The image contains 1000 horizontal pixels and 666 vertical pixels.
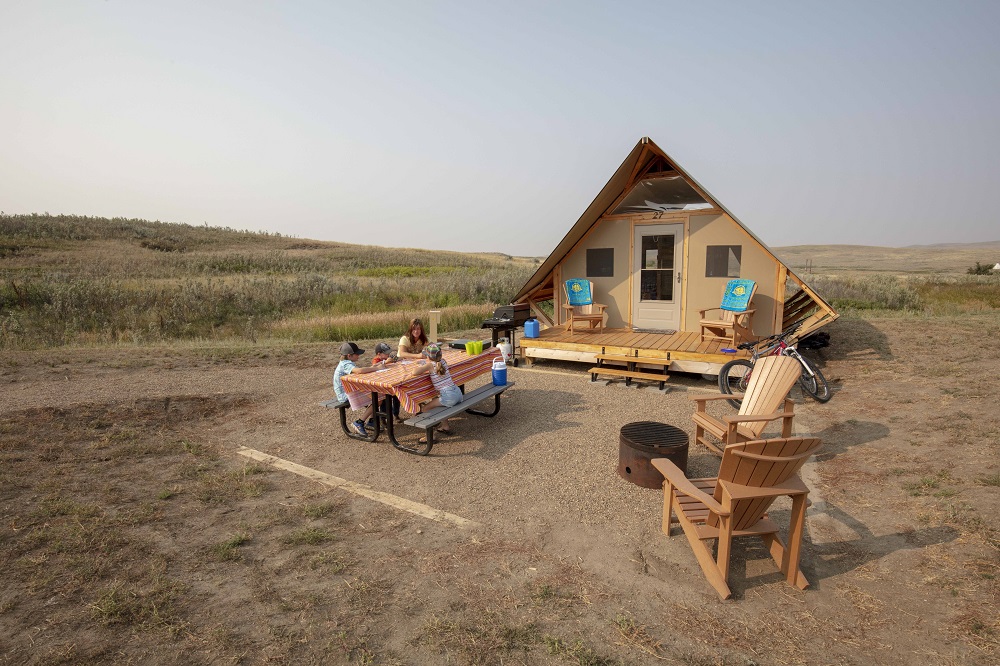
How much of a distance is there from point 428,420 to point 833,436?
4301 millimetres

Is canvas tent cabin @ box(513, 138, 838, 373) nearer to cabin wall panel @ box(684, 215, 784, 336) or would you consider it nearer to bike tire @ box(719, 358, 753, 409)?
cabin wall panel @ box(684, 215, 784, 336)

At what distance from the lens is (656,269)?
9492 mm

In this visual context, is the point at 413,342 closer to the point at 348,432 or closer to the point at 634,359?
the point at 348,432

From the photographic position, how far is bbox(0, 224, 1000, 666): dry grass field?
2.55m

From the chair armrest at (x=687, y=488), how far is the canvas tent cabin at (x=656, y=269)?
14.5 feet

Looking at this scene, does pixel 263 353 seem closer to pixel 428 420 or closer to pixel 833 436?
pixel 428 420

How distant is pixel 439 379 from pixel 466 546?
79.7 inches

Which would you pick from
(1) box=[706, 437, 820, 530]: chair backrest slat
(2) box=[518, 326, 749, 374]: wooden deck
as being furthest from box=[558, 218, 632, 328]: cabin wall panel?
(1) box=[706, 437, 820, 530]: chair backrest slat

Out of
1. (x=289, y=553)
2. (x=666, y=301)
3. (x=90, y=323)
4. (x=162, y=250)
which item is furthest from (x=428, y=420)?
(x=162, y=250)

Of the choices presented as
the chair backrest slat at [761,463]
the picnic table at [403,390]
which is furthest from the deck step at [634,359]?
the chair backrest slat at [761,463]

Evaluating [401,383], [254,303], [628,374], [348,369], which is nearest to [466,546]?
[401,383]

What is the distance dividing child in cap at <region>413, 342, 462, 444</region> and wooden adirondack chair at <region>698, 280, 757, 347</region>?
4861 mm

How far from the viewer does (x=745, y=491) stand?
2.87 meters

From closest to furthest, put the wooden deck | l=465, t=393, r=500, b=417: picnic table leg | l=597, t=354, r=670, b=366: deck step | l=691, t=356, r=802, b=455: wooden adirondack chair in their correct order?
l=691, t=356, r=802, b=455: wooden adirondack chair < l=465, t=393, r=500, b=417: picnic table leg < the wooden deck < l=597, t=354, r=670, b=366: deck step
